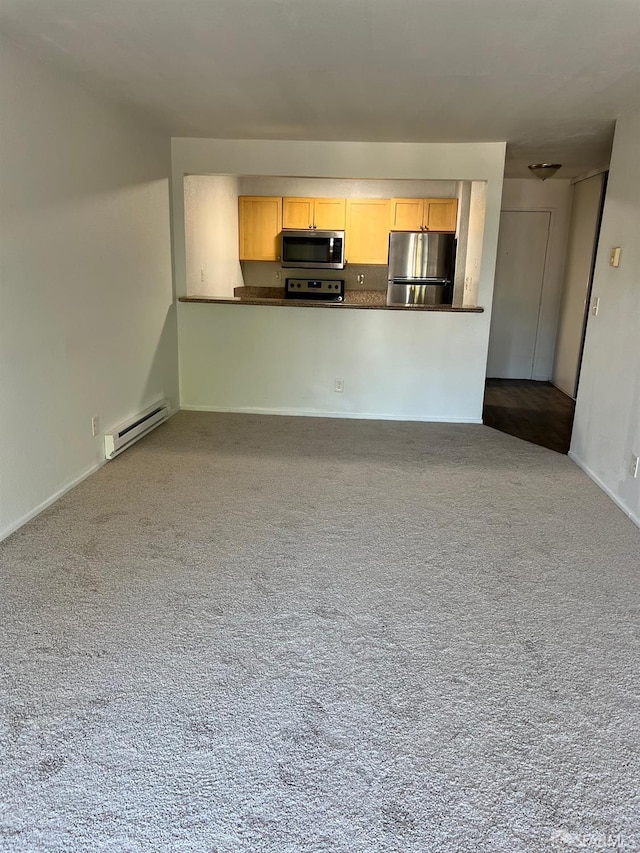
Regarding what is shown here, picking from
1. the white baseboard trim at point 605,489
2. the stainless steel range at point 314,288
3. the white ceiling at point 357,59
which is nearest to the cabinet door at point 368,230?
the stainless steel range at point 314,288

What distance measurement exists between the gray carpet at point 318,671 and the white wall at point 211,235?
2637 mm

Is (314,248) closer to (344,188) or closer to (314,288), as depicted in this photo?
(314,288)

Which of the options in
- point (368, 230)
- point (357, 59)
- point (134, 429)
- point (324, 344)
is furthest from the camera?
point (368, 230)

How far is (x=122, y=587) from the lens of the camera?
2.36m

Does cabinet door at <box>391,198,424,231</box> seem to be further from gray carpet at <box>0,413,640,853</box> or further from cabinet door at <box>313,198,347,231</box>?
gray carpet at <box>0,413,640,853</box>

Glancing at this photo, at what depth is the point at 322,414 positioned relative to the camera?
16.9 feet

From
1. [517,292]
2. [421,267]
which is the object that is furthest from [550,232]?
[421,267]

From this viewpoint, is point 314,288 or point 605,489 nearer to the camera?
point 605,489

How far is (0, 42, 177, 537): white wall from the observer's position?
2713mm

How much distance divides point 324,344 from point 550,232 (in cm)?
347

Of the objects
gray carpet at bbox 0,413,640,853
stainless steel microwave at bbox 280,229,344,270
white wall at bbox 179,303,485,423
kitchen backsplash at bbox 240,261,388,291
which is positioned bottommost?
gray carpet at bbox 0,413,640,853

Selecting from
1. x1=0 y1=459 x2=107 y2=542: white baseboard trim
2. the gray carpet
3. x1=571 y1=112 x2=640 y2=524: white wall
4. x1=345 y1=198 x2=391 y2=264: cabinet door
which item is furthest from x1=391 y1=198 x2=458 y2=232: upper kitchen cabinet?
x1=0 y1=459 x2=107 y2=542: white baseboard trim

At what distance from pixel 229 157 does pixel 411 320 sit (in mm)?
1942

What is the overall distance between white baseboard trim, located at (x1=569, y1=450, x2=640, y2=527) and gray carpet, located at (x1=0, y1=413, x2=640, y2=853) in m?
0.04
